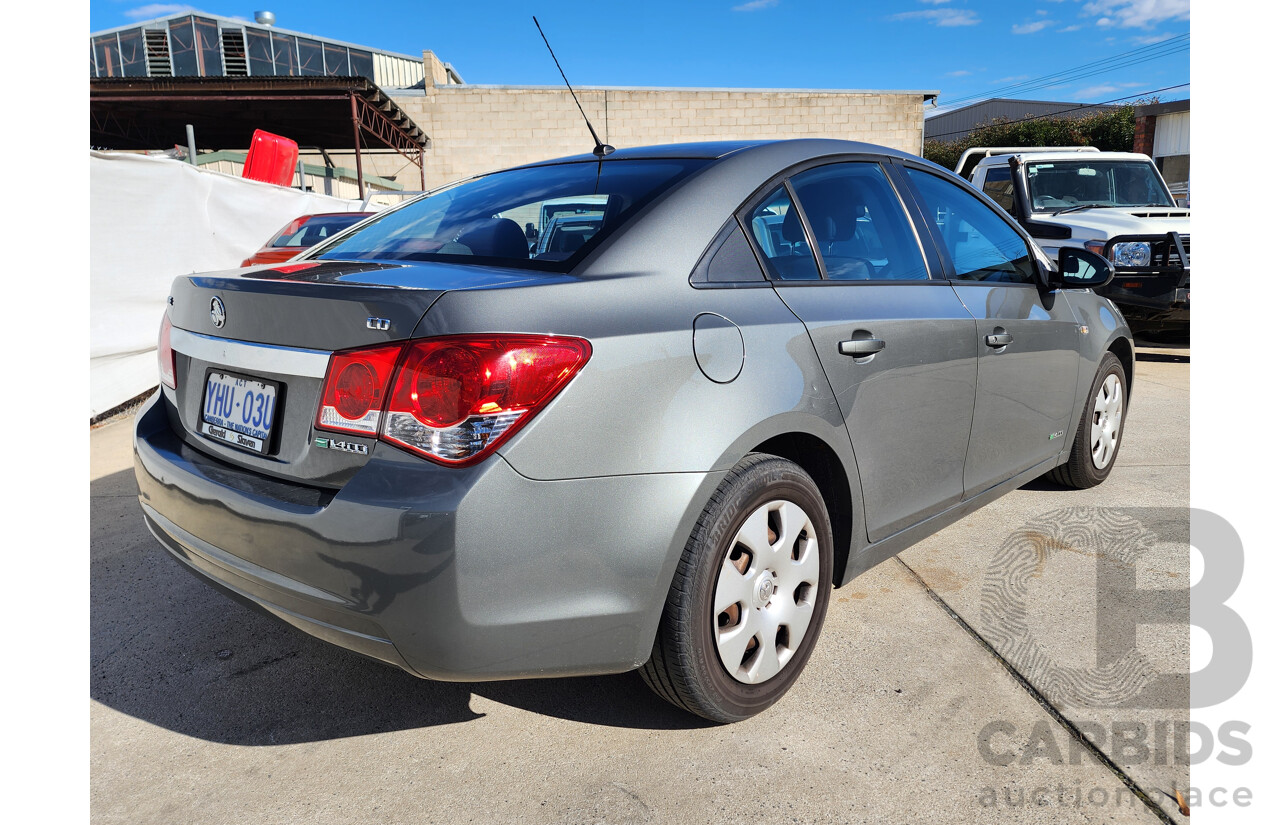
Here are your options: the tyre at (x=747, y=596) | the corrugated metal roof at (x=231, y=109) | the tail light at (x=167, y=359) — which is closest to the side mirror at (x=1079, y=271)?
the tyre at (x=747, y=596)

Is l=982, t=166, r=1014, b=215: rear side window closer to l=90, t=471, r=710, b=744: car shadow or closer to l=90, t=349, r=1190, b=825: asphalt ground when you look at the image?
l=90, t=349, r=1190, b=825: asphalt ground

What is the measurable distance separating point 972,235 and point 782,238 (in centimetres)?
122

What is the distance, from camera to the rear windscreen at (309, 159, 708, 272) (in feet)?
7.06

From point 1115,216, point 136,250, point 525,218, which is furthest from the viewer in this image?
point 1115,216

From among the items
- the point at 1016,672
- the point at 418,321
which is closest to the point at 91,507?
the point at 418,321

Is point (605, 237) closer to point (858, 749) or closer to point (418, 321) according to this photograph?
point (418, 321)

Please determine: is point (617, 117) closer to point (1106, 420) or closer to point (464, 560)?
point (1106, 420)

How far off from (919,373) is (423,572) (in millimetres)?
1652

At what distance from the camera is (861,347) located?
2.39 m

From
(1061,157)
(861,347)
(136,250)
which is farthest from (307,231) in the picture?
(1061,157)

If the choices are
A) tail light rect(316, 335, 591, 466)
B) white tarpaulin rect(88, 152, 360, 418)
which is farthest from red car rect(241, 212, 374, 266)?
tail light rect(316, 335, 591, 466)

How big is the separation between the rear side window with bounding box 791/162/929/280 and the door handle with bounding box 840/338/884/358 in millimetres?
218

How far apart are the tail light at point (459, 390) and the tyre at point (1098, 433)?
3049mm

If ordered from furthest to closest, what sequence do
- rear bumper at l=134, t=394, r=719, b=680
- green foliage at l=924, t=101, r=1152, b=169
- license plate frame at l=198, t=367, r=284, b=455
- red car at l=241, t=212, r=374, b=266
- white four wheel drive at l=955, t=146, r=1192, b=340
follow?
green foliage at l=924, t=101, r=1152, b=169 → red car at l=241, t=212, r=374, b=266 → white four wheel drive at l=955, t=146, r=1192, b=340 → license plate frame at l=198, t=367, r=284, b=455 → rear bumper at l=134, t=394, r=719, b=680
